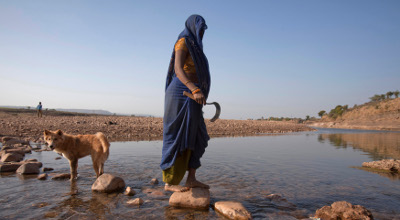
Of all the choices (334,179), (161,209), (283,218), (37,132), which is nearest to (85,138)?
(161,209)

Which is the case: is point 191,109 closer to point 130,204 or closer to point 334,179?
point 130,204

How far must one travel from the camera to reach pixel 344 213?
2900mm

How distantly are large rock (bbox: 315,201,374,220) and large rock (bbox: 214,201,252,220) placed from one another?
0.97 metres

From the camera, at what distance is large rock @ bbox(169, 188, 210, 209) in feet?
10.6

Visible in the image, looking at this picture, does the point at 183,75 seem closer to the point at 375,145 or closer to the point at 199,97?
the point at 199,97

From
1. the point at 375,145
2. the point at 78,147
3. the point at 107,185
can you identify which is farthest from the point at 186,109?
the point at 375,145

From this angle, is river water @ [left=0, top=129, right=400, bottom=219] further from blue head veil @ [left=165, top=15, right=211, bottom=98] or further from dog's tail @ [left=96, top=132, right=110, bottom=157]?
blue head veil @ [left=165, top=15, right=211, bottom=98]

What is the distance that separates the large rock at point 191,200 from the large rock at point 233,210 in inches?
8.1

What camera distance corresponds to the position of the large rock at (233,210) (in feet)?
9.30

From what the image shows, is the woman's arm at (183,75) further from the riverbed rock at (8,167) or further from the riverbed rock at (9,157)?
the riverbed rock at (9,157)

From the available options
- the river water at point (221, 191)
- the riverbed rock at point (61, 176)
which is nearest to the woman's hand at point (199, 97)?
the river water at point (221, 191)

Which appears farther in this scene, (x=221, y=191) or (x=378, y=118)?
(x=378, y=118)

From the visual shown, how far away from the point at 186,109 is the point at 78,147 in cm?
291

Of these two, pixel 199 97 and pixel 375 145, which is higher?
pixel 199 97
